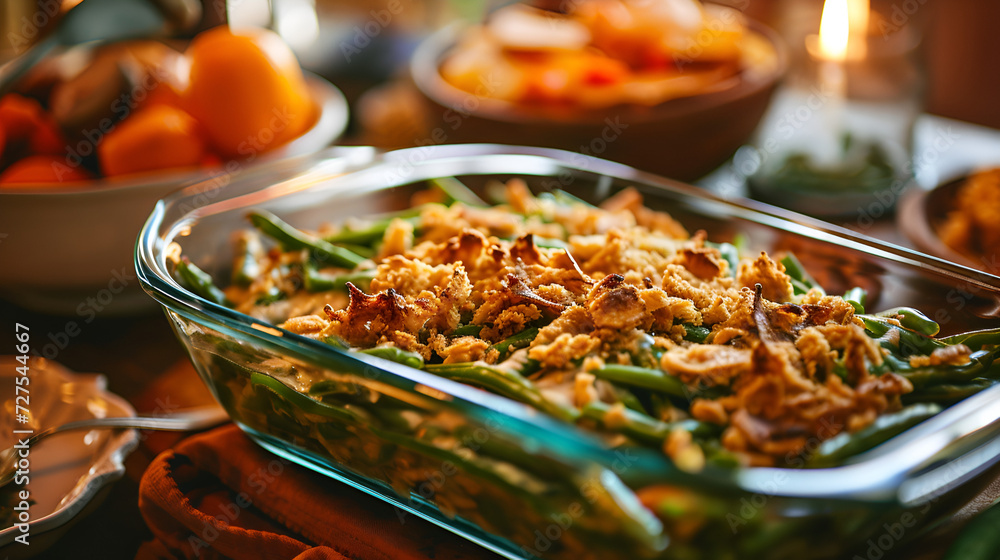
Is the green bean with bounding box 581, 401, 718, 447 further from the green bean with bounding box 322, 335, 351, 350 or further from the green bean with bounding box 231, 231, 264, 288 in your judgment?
the green bean with bounding box 231, 231, 264, 288

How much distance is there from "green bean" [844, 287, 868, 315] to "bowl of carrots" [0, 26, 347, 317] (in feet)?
3.10

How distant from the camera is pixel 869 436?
0.70 metres

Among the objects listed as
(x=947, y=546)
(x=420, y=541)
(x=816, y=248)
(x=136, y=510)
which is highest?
(x=816, y=248)

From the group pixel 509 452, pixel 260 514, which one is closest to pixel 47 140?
pixel 260 514

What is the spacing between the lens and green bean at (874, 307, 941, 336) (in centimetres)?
93

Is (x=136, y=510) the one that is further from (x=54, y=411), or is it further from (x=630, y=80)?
(x=630, y=80)

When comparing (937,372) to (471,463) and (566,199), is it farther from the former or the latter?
(566,199)

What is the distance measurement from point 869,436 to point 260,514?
0.70 metres

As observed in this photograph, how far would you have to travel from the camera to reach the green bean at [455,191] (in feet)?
4.37

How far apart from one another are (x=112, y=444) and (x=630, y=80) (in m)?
1.27

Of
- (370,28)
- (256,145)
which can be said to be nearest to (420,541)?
(256,145)

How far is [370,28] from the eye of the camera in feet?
9.37

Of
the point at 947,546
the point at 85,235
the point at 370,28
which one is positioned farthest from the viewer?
the point at 370,28

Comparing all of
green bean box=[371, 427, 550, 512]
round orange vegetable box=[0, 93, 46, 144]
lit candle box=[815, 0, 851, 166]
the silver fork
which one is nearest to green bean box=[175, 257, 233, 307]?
Result: the silver fork
